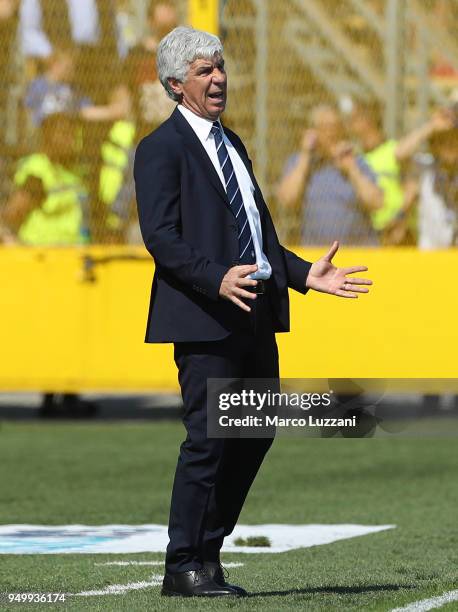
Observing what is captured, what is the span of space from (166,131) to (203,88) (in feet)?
0.61

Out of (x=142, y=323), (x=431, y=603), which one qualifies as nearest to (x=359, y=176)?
(x=142, y=323)

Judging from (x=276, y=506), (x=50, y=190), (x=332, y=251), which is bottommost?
(x=276, y=506)

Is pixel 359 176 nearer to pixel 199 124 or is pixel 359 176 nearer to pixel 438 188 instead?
pixel 438 188

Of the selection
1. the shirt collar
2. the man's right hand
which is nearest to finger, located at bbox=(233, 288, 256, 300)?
the man's right hand

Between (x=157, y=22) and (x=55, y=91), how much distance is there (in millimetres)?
923

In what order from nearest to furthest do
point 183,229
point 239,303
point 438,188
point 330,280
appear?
1. point 239,303
2. point 183,229
3. point 330,280
4. point 438,188

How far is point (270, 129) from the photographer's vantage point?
13.2m

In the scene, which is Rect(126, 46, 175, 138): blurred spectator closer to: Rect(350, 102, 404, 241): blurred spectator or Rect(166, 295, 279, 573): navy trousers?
Rect(350, 102, 404, 241): blurred spectator

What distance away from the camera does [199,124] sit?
233 inches

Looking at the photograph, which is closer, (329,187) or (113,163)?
(329,187)

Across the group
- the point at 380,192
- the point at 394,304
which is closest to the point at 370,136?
the point at 380,192

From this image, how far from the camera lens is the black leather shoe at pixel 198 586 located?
5.86 metres

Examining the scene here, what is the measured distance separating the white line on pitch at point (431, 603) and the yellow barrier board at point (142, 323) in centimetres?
675

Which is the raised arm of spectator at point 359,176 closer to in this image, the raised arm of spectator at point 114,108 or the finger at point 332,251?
the raised arm of spectator at point 114,108
